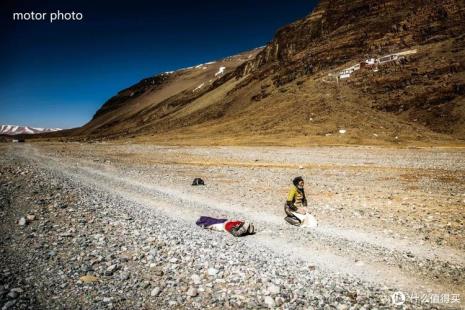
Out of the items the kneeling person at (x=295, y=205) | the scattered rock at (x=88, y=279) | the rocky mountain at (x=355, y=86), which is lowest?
the scattered rock at (x=88, y=279)

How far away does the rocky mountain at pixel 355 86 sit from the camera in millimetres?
Result: 62688

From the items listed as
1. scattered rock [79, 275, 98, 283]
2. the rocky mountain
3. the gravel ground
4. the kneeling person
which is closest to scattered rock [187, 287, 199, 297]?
the gravel ground

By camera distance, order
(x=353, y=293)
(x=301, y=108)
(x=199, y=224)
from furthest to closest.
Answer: (x=301, y=108) < (x=199, y=224) < (x=353, y=293)

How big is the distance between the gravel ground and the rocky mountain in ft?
142

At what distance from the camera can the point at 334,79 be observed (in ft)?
286

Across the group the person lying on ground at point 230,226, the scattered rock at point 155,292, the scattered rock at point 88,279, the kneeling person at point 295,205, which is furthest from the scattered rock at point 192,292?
the kneeling person at point 295,205

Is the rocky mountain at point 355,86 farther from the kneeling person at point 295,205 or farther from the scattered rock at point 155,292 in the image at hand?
the scattered rock at point 155,292

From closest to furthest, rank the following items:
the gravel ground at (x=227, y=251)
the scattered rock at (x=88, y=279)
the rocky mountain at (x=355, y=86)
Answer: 1. the gravel ground at (x=227, y=251)
2. the scattered rock at (x=88, y=279)
3. the rocky mountain at (x=355, y=86)

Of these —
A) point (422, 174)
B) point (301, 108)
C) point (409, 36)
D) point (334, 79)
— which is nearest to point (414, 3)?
point (409, 36)

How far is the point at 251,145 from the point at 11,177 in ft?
141

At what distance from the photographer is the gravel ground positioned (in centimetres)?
691

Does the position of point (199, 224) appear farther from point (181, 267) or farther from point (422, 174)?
point (422, 174)

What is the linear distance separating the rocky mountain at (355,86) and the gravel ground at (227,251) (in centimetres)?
4329

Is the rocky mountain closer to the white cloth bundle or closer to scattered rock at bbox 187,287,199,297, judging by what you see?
the white cloth bundle
